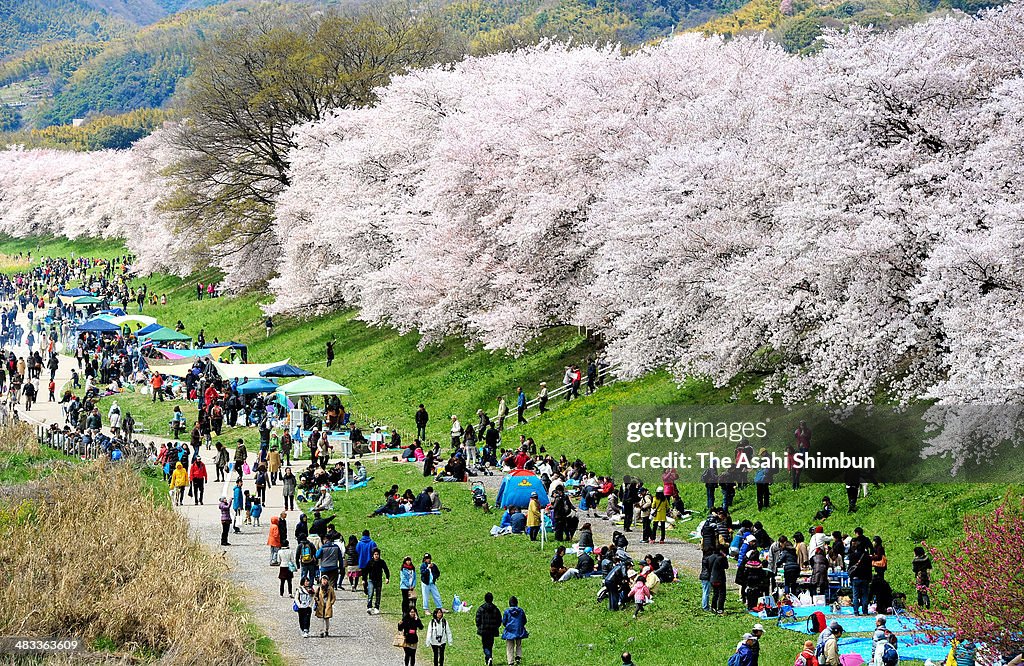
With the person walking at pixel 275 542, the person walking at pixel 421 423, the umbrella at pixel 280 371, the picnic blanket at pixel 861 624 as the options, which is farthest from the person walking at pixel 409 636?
the umbrella at pixel 280 371

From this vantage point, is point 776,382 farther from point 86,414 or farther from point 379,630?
point 86,414

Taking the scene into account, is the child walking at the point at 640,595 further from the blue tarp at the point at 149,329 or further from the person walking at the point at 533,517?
the blue tarp at the point at 149,329

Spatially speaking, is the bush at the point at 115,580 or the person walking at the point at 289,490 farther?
the person walking at the point at 289,490

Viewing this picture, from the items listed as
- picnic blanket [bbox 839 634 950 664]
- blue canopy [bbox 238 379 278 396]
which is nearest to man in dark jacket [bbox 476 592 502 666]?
picnic blanket [bbox 839 634 950 664]

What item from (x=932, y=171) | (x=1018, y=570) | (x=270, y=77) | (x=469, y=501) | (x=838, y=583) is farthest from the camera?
(x=270, y=77)

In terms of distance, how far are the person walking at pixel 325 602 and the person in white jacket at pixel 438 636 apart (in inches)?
112

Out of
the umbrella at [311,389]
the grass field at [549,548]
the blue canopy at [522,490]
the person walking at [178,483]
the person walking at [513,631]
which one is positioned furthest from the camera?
the umbrella at [311,389]

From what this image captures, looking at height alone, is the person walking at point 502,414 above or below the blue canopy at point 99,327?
below

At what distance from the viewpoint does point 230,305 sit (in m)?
73.9

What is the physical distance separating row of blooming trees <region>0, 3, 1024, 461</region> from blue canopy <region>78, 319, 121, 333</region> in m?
11.8

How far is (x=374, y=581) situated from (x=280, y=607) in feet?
6.71

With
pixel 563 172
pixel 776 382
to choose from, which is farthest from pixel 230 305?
pixel 776 382

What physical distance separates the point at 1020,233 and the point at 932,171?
12.7 ft

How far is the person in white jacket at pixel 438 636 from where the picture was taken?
21734 millimetres
